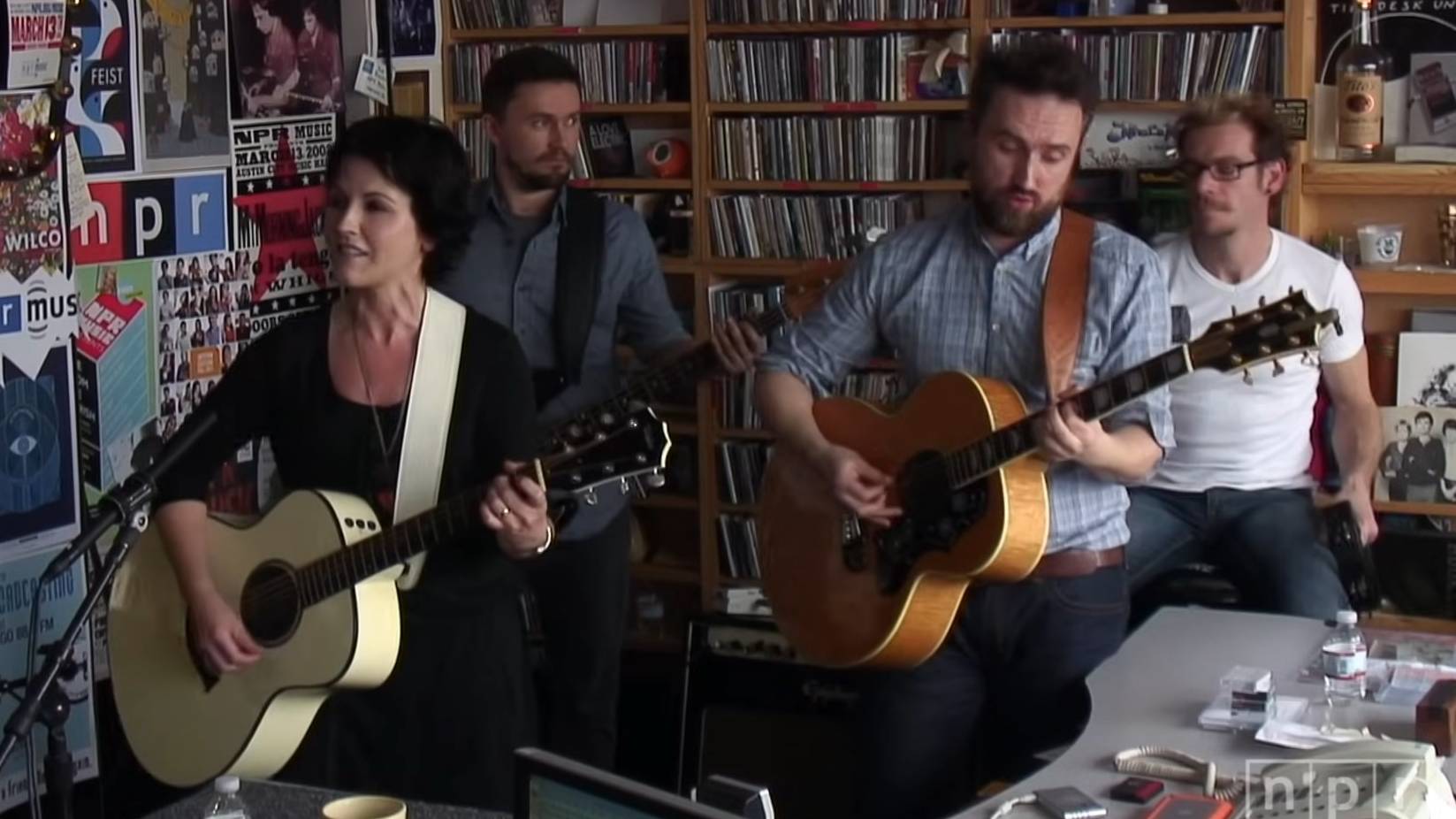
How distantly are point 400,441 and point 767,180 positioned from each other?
2157mm

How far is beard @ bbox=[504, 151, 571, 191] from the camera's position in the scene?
3.80 m

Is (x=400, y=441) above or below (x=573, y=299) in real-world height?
below

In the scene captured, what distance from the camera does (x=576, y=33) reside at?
5.04m

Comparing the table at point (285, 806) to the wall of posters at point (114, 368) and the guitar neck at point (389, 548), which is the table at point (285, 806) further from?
the wall of posters at point (114, 368)

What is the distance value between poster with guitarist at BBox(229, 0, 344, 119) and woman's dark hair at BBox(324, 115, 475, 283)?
1.63 meters

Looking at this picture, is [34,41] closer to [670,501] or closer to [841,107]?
[841,107]

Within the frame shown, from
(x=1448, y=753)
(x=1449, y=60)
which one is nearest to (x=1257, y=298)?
(x=1449, y=60)

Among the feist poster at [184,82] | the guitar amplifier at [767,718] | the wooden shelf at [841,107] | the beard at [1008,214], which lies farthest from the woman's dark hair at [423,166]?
the wooden shelf at [841,107]

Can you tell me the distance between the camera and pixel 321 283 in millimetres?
4730

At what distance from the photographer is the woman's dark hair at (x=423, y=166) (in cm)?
291

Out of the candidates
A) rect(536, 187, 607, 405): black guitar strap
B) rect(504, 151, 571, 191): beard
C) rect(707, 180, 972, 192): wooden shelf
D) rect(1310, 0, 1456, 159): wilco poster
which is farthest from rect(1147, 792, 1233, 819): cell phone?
rect(707, 180, 972, 192): wooden shelf

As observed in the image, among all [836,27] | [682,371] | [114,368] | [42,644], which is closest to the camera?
[682,371]

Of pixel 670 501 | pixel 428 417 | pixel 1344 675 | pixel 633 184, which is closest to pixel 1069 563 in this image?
pixel 1344 675

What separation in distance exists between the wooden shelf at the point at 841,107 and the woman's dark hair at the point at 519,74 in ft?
3.04
